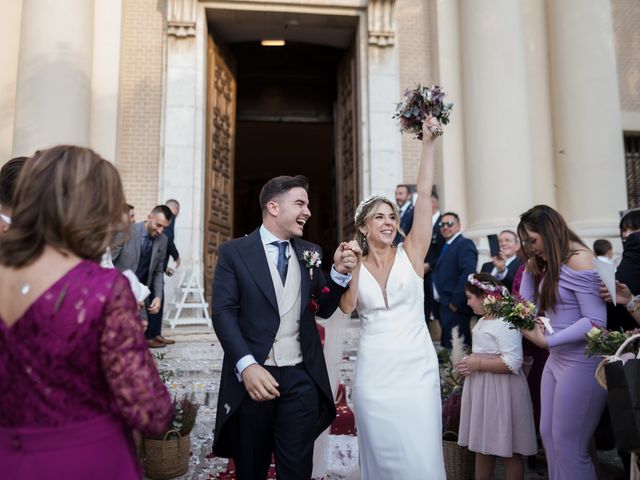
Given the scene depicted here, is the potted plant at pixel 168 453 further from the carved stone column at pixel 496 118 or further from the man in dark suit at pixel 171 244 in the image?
the carved stone column at pixel 496 118

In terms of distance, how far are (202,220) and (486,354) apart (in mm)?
6870

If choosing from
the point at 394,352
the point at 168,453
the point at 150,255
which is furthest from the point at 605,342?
the point at 150,255

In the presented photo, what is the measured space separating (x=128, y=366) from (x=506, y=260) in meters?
5.66

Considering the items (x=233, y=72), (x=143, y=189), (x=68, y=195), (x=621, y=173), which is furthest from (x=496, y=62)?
(x=68, y=195)

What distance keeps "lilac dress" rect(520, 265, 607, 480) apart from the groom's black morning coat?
1544mm

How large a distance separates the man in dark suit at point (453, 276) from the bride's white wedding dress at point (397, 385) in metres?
3.48

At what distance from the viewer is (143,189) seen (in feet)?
32.2

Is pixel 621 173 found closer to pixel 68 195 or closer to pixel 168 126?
pixel 168 126

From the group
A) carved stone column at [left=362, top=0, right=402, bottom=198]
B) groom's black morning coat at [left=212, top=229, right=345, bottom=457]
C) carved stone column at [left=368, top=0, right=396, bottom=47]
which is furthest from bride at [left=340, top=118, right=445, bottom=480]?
carved stone column at [left=368, top=0, right=396, bottom=47]

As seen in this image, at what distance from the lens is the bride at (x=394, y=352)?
10.0 ft

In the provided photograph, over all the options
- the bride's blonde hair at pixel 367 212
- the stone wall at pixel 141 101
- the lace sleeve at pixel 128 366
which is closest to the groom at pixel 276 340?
the bride's blonde hair at pixel 367 212

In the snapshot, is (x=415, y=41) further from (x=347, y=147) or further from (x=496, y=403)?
(x=496, y=403)

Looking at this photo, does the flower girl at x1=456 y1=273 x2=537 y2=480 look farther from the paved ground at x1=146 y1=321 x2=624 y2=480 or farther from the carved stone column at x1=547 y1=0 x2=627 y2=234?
the carved stone column at x1=547 y1=0 x2=627 y2=234

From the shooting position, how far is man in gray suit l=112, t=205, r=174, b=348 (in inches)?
248
